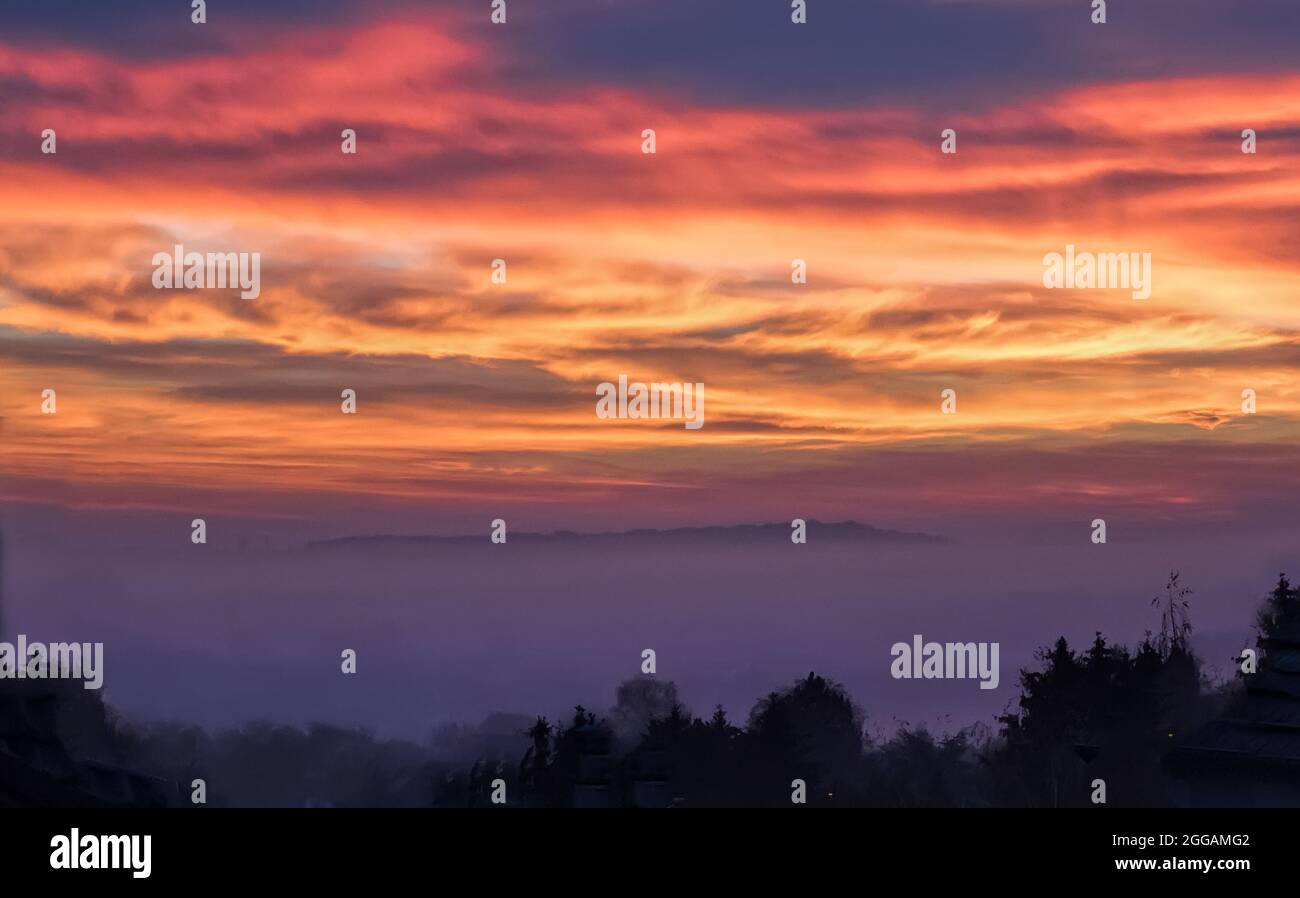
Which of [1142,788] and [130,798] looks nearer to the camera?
[130,798]

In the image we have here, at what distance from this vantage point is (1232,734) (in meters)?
79.8
